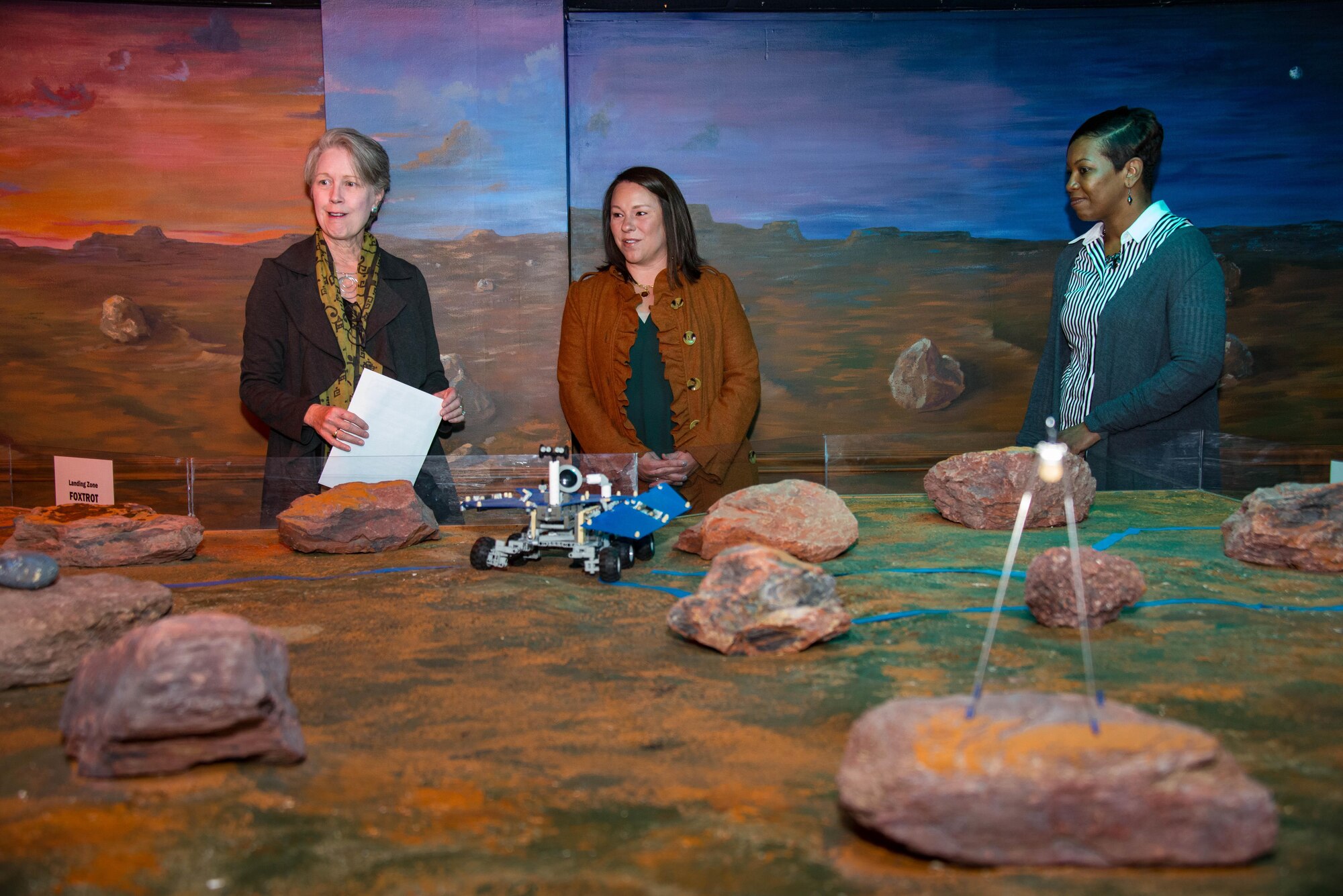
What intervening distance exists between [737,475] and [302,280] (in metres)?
2.01

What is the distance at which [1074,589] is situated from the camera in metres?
2.54

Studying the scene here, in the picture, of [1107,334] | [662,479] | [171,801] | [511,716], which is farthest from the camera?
[1107,334]

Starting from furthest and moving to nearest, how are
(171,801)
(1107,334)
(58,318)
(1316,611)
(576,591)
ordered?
(58,318) → (1107,334) → (576,591) → (1316,611) → (171,801)

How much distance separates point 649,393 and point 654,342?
0.22 metres

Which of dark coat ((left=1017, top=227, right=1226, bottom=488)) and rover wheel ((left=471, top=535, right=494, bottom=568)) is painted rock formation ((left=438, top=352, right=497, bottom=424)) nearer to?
rover wheel ((left=471, top=535, right=494, bottom=568))

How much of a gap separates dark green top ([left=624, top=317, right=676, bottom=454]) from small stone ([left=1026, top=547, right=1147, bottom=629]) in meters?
2.00

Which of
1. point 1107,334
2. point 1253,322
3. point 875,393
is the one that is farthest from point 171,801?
point 1253,322

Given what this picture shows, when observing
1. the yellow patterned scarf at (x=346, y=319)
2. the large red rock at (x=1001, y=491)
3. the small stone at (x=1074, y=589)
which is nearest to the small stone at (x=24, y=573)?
the yellow patterned scarf at (x=346, y=319)

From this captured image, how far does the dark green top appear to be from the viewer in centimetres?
436

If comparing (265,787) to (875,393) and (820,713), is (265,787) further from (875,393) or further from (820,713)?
(875,393)

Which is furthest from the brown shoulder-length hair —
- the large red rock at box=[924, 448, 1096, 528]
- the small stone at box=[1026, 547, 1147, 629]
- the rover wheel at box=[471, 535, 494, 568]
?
the small stone at box=[1026, 547, 1147, 629]

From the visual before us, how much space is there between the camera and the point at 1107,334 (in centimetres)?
415

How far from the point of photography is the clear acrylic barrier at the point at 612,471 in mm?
3502

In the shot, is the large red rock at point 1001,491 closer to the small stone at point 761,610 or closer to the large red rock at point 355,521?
the small stone at point 761,610
